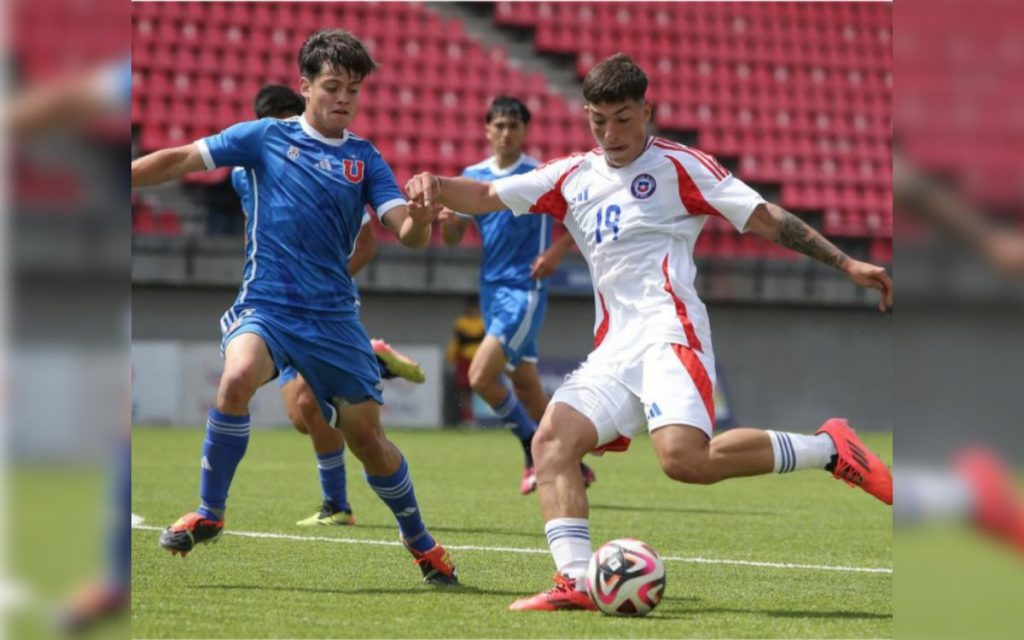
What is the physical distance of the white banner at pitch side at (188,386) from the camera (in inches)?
655

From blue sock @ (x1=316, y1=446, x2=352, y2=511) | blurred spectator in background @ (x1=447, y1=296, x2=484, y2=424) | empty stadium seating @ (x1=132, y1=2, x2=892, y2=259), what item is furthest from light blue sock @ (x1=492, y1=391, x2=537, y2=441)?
empty stadium seating @ (x1=132, y1=2, x2=892, y2=259)

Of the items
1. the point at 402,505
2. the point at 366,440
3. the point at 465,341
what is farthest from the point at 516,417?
the point at 465,341

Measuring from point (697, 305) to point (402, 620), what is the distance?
5.68 feet

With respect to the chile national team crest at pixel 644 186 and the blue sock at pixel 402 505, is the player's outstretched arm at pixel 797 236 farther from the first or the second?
the blue sock at pixel 402 505

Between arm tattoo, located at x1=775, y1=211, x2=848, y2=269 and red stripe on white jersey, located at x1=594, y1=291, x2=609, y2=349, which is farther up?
arm tattoo, located at x1=775, y1=211, x2=848, y2=269

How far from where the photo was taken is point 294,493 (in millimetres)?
9516

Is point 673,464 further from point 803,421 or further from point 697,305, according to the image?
point 803,421

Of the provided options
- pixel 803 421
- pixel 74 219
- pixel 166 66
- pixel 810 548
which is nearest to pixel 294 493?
pixel 810 548

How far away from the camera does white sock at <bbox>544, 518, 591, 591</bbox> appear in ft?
15.8

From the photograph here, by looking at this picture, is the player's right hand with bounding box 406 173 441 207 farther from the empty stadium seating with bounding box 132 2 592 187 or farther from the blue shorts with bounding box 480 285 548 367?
the empty stadium seating with bounding box 132 2 592 187

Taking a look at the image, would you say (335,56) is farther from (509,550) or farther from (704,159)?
(509,550)

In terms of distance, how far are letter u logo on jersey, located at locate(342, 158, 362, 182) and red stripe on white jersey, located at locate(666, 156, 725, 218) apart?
4.12 feet

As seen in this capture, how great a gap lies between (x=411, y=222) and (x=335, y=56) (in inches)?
29.9

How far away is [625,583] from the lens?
4.61 m
